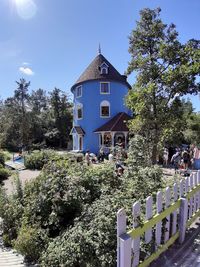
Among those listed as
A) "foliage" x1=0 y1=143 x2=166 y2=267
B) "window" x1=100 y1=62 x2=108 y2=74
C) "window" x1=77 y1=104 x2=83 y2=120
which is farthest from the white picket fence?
"window" x1=77 y1=104 x2=83 y2=120

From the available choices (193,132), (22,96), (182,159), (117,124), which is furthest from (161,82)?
(22,96)

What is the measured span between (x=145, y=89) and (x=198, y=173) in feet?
29.2

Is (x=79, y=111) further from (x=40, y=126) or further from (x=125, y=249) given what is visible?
(x=125, y=249)

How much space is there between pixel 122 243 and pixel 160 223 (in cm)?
124

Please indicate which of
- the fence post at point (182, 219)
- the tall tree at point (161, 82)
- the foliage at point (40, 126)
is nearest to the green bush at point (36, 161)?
the tall tree at point (161, 82)

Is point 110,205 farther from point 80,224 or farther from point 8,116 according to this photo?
point 8,116

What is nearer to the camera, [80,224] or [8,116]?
[80,224]

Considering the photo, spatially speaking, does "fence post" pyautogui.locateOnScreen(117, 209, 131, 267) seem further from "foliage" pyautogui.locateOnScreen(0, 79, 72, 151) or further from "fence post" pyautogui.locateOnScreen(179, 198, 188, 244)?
"foliage" pyautogui.locateOnScreen(0, 79, 72, 151)

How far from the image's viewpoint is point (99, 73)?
104ft

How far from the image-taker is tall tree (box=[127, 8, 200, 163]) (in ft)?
47.5

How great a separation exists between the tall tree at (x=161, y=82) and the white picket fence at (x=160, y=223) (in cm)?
855

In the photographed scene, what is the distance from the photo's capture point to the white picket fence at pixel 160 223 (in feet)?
10.5

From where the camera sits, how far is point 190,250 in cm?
467

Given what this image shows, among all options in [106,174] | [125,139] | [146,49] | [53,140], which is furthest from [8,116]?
[106,174]
